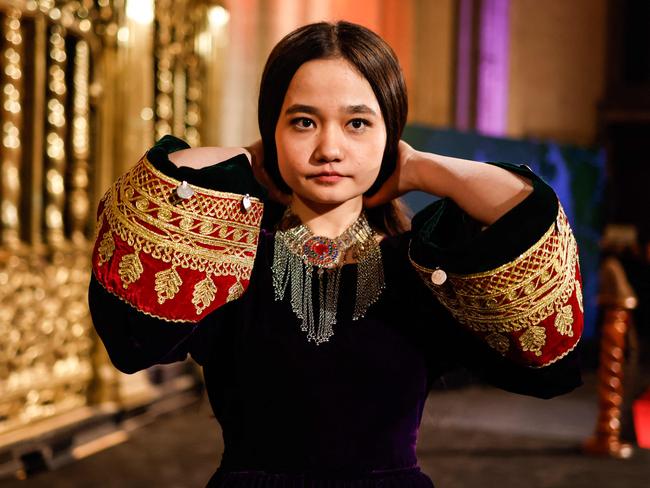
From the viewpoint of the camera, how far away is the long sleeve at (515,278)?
1037mm

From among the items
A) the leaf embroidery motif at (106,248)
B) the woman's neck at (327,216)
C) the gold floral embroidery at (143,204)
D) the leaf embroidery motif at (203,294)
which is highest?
the gold floral embroidery at (143,204)

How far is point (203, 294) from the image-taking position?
1.08 meters

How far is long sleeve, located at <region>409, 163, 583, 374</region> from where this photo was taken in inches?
40.8

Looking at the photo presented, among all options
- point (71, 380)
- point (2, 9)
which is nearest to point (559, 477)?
point (71, 380)

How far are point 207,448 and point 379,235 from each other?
286 centimetres

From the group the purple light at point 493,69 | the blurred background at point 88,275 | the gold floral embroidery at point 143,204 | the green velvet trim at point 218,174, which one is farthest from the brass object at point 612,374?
the purple light at point 493,69

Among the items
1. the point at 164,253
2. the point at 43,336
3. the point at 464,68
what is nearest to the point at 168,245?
the point at 164,253

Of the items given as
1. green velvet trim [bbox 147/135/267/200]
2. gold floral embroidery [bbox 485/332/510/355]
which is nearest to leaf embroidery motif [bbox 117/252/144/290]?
green velvet trim [bbox 147/135/267/200]

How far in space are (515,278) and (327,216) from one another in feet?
0.96

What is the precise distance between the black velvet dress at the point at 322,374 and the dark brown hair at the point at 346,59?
10cm

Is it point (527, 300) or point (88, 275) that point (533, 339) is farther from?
point (88, 275)

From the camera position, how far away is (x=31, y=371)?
3.73 metres

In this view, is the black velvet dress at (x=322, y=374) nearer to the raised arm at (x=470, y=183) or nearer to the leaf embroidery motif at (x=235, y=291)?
the leaf embroidery motif at (x=235, y=291)

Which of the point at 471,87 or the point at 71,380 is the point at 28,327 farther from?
the point at 471,87
